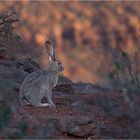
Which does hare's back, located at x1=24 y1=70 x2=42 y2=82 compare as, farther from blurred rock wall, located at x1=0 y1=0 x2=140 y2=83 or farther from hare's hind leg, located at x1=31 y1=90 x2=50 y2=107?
blurred rock wall, located at x1=0 y1=0 x2=140 y2=83

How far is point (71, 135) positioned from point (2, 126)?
3.69 feet

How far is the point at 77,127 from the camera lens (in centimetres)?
940

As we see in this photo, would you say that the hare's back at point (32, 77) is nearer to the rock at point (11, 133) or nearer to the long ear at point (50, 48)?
the long ear at point (50, 48)

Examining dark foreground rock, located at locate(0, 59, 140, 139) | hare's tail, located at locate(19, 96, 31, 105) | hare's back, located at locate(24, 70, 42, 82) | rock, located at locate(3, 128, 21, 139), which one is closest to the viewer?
rock, located at locate(3, 128, 21, 139)

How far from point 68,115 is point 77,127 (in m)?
0.92

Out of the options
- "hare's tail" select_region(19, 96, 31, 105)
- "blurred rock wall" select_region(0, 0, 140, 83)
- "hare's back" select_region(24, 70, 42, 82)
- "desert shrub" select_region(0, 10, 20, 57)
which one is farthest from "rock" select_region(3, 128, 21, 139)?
"blurred rock wall" select_region(0, 0, 140, 83)

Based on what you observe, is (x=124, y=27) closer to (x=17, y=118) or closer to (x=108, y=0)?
(x=108, y=0)

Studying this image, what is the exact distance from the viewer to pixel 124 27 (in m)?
34.9

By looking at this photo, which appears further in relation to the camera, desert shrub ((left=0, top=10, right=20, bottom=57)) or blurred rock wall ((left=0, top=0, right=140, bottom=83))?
blurred rock wall ((left=0, top=0, right=140, bottom=83))

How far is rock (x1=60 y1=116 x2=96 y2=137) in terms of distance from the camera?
9.38 metres

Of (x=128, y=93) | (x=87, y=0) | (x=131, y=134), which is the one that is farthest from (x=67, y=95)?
(x=87, y=0)

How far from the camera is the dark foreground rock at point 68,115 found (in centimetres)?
912

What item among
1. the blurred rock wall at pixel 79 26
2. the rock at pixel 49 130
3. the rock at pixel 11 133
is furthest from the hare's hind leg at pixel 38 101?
the blurred rock wall at pixel 79 26

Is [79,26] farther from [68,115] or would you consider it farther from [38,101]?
[68,115]
